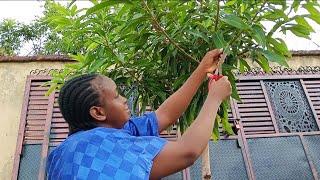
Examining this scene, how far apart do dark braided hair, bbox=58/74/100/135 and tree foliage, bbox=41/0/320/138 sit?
239 mm

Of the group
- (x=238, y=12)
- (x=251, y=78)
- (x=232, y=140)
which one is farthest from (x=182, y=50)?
(x=251, y=78)

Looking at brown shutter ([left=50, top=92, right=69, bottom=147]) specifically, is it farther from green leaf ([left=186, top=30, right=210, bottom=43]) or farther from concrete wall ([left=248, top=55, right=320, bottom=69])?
green leaf ([left=186, top=30, right=210, bottom=43])

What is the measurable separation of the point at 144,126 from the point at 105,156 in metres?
0.35

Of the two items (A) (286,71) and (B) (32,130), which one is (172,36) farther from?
(A) (286,71)

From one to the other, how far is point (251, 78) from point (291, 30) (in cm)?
283

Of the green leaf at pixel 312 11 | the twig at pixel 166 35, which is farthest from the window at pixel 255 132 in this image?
the green leaf at pixel 312 11

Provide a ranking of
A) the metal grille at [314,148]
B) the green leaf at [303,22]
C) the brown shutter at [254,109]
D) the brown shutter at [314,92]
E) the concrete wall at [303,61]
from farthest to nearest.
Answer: the concrete wall at [303,61] < the brown shutter at [314,92] < the brown shutter at [254,109] < the metal grille at [314,148] < the green leaf at [303,22]

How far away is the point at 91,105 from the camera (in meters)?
1.21

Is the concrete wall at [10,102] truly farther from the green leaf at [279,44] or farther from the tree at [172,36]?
the green leaf at [279,44]

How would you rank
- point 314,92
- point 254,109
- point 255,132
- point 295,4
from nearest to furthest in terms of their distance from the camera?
point 295,4, point 255,132, point 254,109, point 314,92

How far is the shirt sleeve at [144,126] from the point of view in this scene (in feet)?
4.54

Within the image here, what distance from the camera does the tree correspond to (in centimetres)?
132

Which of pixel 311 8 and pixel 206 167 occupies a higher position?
pixel 311 8

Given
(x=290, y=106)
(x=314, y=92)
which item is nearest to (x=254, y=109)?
(x=290, y=106)
